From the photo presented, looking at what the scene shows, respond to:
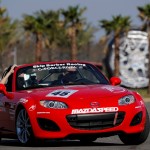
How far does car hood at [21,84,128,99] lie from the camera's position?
11.7m

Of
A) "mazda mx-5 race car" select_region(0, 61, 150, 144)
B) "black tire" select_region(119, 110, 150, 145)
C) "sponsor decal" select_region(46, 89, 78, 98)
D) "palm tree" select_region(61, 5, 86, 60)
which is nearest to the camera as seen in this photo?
"mazda mx-5 race car" select_region(0, 61, 150, 144)

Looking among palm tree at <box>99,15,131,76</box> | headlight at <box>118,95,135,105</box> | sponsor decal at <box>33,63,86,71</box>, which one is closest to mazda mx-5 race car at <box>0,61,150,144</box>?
headlight at <box>118,95,135,105</box>

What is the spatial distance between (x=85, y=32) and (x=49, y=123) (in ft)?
308

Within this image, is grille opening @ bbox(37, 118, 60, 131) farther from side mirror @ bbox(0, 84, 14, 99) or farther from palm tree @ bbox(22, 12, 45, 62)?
palm tree @ bbox(22, 12, 45, 62)

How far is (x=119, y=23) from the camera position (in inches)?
2453

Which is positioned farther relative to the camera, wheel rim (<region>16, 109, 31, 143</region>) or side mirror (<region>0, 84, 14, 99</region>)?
side mirror (<region>0, 84, 14, 99</region>)

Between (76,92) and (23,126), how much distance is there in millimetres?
956

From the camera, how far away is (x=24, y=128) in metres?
12.1

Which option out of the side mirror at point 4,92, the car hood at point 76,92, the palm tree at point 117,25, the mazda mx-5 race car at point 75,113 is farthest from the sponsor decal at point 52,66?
the palm tree at point 117,25

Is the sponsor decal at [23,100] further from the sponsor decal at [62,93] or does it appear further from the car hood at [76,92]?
the sponsor decal at [62,93]

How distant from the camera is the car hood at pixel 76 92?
11702mm

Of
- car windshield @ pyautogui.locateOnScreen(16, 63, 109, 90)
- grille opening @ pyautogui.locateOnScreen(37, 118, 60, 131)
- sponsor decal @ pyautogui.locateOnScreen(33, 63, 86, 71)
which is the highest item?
sponsor decal @ pyautogui.locateOnScreen(33, 63, 86, 71)

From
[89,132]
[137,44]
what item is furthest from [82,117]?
[137,44]

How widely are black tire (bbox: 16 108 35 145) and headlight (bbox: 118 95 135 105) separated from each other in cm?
134
